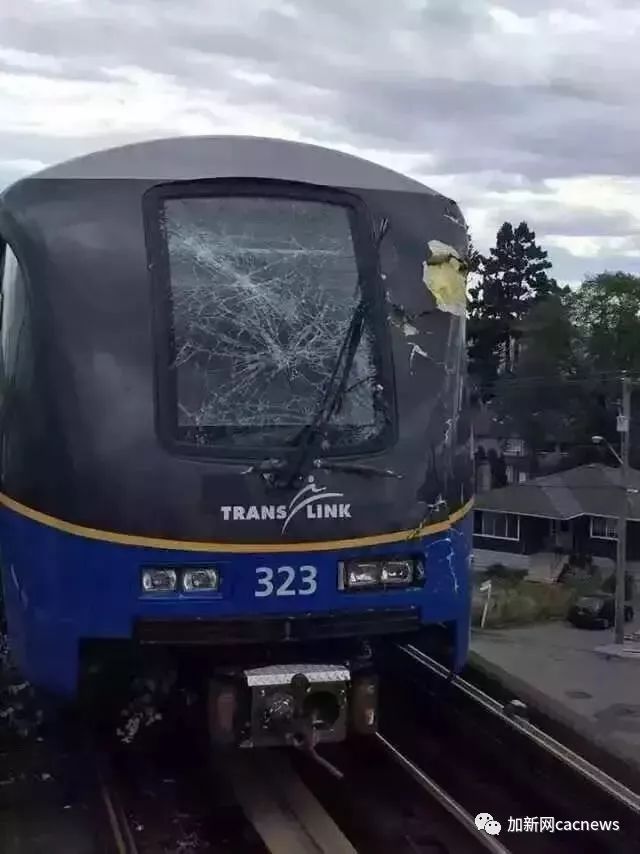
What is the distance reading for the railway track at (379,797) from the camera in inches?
223

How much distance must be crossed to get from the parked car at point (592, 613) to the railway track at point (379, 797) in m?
23.3

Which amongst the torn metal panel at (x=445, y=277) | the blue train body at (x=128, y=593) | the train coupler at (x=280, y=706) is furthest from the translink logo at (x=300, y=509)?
the torn metal panel at (x=445, y=277)

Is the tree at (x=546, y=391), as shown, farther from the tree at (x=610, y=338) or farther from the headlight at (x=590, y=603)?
the headlight at (x=590, y=603)

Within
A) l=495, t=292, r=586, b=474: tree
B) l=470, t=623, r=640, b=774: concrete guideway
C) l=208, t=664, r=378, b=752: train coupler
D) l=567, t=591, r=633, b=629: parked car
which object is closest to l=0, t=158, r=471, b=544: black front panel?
l=208, t=664, r=378, b=752: train coupler

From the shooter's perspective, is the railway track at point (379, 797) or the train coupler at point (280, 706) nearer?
the train coupler at point (280, 706)

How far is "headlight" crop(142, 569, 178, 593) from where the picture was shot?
498 centimetres

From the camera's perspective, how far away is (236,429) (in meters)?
5.27

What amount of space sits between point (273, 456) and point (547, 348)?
39.0m

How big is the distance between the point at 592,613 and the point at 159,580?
26352 millimetres

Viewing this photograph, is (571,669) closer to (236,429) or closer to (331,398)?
(331,398)

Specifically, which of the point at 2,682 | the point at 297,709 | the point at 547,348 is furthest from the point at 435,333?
the point at 547,348

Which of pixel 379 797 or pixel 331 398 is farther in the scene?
pixel 379 797

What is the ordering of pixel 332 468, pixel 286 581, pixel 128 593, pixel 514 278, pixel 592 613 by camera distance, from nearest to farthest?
pixel 128 593 < pixel 286 581 < pixel 332 468 < pixel 592 613 < pixel 514 278

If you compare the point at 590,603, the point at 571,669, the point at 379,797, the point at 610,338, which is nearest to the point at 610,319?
the point at 610,338
